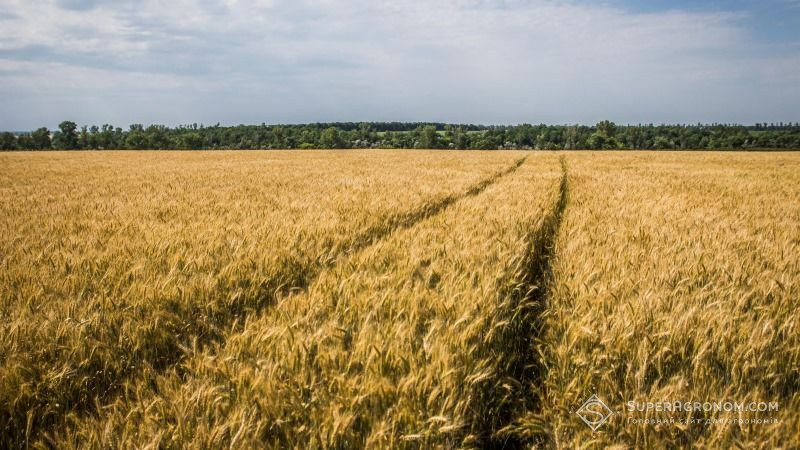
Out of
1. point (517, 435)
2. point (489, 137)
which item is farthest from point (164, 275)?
point (489, 137)

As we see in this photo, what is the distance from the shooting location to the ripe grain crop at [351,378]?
1429mm

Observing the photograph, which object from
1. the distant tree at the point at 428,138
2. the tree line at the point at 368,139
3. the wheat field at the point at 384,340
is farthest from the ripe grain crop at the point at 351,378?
the distant tree at the point at 428,138

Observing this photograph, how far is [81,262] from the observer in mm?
3182

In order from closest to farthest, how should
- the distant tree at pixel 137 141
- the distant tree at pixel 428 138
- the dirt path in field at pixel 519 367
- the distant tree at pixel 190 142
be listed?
1. the dirt path in field at pixel 519 367
2. the distant tree at pixel 137 141
3. the distant tree at pixel 190 142
4. the distant tree at pixel 428 138

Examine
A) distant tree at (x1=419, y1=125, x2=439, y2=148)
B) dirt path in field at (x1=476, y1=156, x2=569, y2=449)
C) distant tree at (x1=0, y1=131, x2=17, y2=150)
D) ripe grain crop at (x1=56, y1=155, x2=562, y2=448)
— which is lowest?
dirt path in field at (x1=476, y1=156, x2=569, y2=449)

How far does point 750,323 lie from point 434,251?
2.29m

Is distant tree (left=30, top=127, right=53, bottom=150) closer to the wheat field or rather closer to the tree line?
the tree line

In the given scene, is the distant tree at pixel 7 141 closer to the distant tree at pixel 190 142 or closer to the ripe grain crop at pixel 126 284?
the distant tree at pixel 190 142

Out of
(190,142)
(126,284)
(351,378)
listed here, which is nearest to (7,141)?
(190,142)

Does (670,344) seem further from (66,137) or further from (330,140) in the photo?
(66,137)

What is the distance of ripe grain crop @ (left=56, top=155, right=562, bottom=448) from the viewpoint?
4.69 feet

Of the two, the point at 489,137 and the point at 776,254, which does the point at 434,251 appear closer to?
the point at 776,254

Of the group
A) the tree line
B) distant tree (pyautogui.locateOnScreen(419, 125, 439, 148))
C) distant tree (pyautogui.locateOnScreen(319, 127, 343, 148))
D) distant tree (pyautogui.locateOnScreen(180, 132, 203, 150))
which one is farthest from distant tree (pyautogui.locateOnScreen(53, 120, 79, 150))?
distant tree (pyautogui.locateOnScreen(419, 125, 439, 148))

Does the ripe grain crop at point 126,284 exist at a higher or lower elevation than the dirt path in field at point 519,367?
higher
